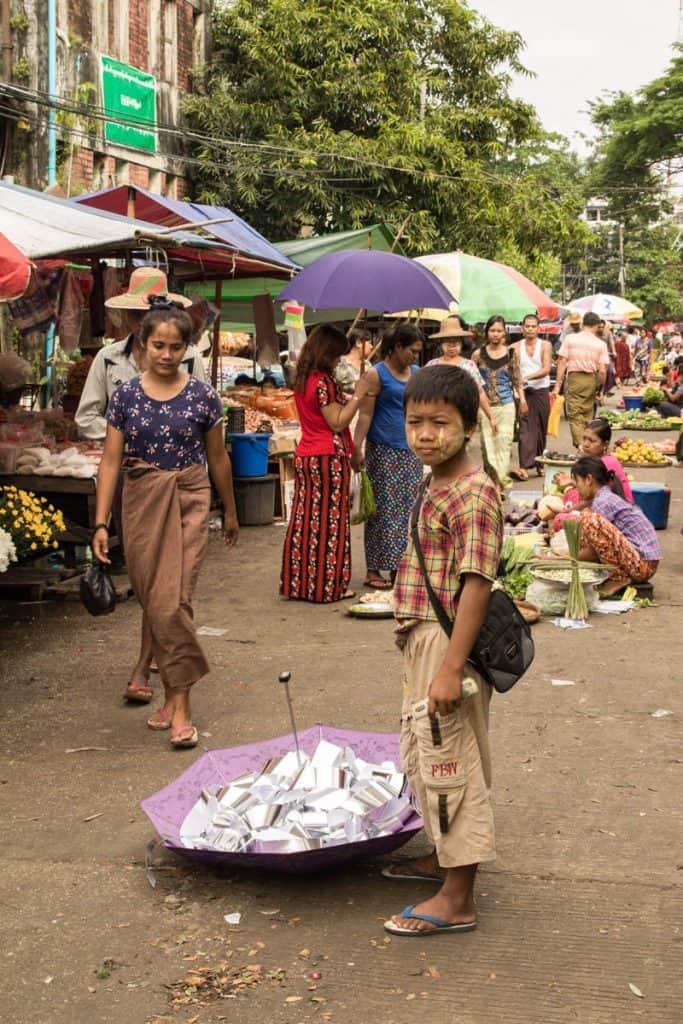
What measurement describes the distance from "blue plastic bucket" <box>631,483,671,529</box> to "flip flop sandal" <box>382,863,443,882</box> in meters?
7.64

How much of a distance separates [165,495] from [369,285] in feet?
13.6

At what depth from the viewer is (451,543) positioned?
3.75m

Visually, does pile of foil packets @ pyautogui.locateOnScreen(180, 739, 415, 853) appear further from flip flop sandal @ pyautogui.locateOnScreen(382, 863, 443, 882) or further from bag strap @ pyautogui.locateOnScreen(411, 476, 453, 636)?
bag strap @ pyautogui.locateOnScreen(411, 476, 453, 636)

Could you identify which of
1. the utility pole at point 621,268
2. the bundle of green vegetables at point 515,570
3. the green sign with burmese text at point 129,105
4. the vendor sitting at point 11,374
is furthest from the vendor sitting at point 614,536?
the utility pole at point 621,268

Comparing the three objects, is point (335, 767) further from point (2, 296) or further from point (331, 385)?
point (331, 385)

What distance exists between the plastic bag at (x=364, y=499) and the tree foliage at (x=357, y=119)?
48.7ft

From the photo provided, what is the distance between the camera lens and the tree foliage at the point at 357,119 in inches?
913

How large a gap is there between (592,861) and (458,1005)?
1.07 m

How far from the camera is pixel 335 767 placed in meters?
4.43

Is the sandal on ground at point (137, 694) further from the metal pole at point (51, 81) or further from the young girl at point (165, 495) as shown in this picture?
the metal pole at point (51, 81)

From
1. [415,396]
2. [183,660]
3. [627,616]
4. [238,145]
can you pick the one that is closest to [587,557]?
[627,616]

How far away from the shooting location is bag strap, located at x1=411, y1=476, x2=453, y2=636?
3.75 metres

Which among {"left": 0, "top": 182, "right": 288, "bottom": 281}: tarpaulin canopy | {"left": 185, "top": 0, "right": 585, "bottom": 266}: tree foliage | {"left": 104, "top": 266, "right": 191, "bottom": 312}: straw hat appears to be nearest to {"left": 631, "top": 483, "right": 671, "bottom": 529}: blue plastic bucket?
{"left": 0, "top": 182, "right": 288, "bottom": 281}: tarpaulin canopy

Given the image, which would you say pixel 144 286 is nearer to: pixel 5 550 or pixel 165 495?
pixel 5 550
